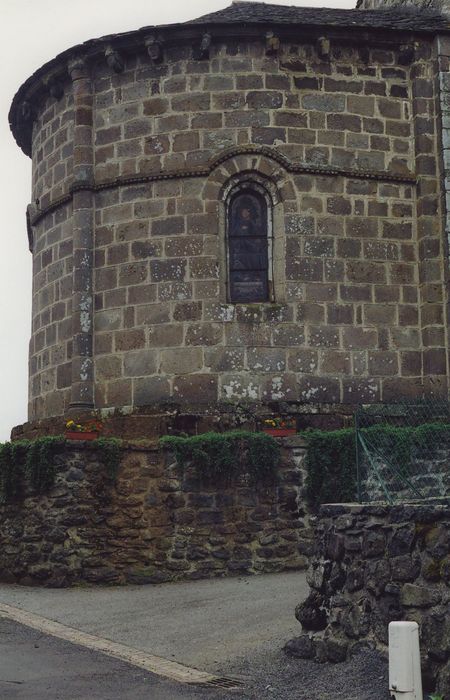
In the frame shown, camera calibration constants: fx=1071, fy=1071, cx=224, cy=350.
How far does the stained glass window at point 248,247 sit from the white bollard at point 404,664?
9.41 meters

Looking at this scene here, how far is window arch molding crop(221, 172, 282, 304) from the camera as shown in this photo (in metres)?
16.5

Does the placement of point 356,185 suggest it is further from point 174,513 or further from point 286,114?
point 174,513

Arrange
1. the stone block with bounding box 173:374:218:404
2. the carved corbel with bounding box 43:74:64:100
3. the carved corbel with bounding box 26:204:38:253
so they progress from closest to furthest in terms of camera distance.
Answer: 1. the stone block with bounding box 173:374:218:404
2. the carved corbel with bounding box 43:74:64:100
3. the carved corbel with bounding box 26:204:38:253

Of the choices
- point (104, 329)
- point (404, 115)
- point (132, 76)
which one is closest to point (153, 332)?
point (104, 329)

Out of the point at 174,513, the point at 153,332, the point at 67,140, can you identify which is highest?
the point at 67,140

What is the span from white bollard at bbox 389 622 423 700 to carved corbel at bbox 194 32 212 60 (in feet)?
37.1

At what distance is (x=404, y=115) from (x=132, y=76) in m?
4.41

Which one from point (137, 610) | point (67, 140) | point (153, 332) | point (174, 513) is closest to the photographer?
point (137, 610)

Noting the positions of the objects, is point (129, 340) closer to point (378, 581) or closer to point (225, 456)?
point (225, 456)

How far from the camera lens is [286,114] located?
16.8 metres

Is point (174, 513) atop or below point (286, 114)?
below

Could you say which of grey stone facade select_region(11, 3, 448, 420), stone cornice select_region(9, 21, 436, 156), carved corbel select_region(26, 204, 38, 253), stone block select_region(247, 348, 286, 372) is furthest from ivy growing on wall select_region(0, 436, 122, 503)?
stone cornice select_region(9, 21, 436, 156)

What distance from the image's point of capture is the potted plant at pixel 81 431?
48.8 feet

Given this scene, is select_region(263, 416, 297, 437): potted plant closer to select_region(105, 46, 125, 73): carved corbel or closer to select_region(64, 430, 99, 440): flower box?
select_region(64, 430, 99, 440): flower box
